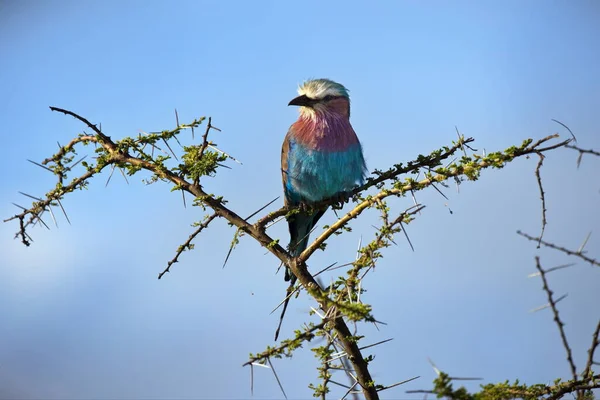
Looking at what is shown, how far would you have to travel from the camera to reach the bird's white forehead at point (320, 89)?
5512 mm

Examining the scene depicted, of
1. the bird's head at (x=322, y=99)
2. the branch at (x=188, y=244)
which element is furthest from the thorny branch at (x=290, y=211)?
the bird's head at (x=322, y=99)

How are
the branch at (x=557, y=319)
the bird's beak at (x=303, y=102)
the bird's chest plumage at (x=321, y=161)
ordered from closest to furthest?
the branch at (x=557, y=319), the bird's chest plumage at (x=321, y=161), the bird's beak at (x=303, y=102)

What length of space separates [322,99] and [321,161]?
1.99 ft

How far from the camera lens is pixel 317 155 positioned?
205 inches

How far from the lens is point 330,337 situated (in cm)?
307

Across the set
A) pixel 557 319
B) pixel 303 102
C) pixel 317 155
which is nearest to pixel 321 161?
pixel 317 155

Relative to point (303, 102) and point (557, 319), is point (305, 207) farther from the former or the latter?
point (557, 319)

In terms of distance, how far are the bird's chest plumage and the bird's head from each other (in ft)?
0.40

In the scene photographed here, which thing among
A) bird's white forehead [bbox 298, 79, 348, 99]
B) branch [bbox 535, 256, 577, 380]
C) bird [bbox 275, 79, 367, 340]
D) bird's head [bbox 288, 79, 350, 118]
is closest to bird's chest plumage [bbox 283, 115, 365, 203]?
bird [bbox 275, 79, 367, 340]

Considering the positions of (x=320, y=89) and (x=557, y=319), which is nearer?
(x=557, y=319)

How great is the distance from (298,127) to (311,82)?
40cm

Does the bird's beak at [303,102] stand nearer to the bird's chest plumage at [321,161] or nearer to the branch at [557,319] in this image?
the bird's chest plumage at [321,161]

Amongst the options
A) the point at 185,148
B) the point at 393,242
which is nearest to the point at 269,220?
the point at 185,148

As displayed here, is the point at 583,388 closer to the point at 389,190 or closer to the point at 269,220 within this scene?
the point at 389,190
